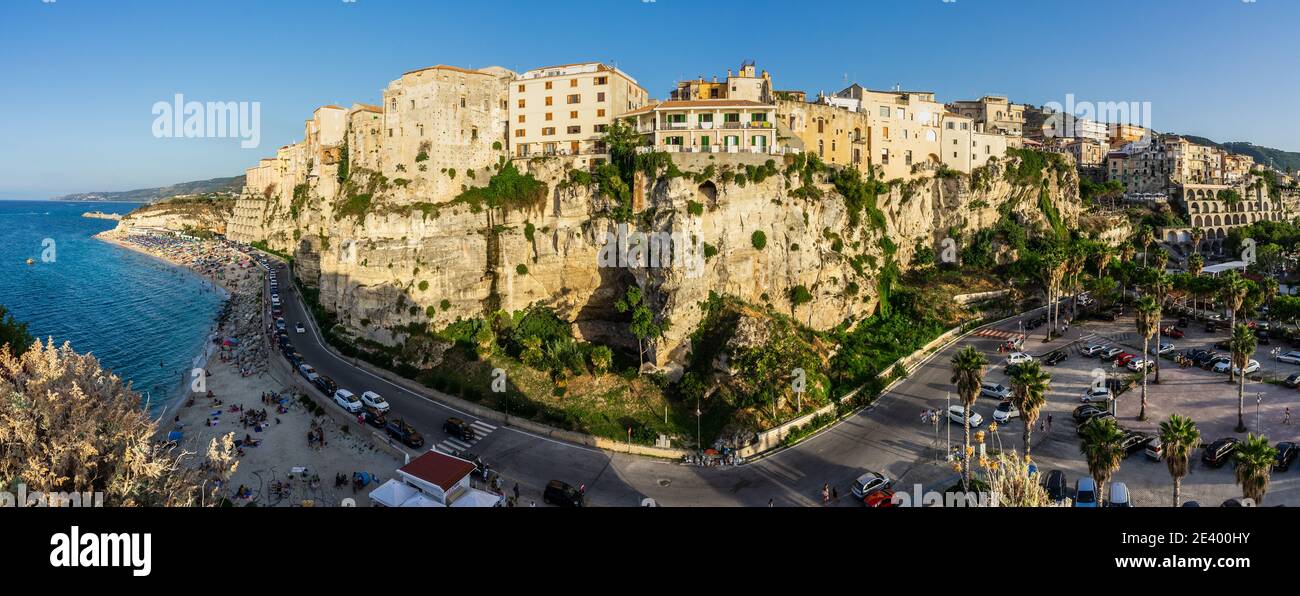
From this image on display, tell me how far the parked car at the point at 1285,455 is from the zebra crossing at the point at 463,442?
37.9 metres

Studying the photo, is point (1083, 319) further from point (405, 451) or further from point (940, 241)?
point (405, 451)

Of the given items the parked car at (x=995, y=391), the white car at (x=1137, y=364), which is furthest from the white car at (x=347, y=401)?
the white car at (x=1137, y=364)

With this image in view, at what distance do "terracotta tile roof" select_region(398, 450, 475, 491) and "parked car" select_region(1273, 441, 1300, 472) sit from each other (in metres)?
35.2

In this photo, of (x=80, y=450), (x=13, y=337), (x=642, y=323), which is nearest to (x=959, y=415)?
(x=642, y=323)

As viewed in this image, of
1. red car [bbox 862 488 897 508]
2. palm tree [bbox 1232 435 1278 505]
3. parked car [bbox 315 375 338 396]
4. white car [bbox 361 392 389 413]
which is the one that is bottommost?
red car [bbox 862 488 897 508]

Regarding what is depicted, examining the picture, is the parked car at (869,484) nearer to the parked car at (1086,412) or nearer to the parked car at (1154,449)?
the parked car at (1154,449)

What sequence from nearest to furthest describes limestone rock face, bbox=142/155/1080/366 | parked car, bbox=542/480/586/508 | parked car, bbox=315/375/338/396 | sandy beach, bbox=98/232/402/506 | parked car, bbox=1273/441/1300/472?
parked car, bbox=1273/441/1300/472 < parked car, bbox=542/480/586/508 < sandy beach, bbox=98/232/402/506 < parked car, bbox=315/375/338/396 < limestone rock face, bbox=142/155/1080/366

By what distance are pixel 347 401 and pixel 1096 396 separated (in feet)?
→ 147

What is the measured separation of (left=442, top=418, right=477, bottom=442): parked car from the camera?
36750mm

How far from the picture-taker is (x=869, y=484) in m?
28.8

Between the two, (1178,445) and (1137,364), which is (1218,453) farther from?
(1137,364)

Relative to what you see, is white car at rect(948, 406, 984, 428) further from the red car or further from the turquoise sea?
the turquoise sea

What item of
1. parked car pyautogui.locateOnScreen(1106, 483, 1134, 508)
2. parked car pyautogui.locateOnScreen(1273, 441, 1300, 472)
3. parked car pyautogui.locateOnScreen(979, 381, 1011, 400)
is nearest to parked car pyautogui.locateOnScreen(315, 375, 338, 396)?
parked car pyautogui.locateOnScreen(979, 381, 1011, 400)
